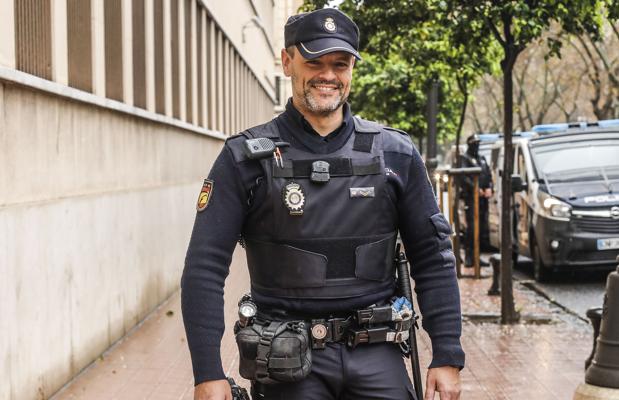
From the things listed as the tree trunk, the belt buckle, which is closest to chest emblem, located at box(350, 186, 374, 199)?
the belt buckle

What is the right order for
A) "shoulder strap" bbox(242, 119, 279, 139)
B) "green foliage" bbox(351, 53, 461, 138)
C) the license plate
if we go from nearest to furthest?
"shoulder strap" bbox(242, 119, 279, 139), the license plate, "green foliage" bbox(351, 53, 461, 138)

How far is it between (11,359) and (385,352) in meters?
3.65

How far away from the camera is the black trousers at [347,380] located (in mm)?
3383

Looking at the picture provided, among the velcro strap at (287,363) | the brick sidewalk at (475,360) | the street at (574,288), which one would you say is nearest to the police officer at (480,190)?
the street at (574,288)

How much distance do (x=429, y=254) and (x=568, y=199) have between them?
1149 centimetres

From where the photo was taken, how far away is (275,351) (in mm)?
3342

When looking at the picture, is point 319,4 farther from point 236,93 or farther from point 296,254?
point 236,93

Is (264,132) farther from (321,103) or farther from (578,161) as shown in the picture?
(578,161)

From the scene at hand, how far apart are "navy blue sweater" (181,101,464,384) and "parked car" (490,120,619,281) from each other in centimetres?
953

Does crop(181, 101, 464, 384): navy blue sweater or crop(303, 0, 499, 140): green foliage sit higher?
crop(303, 0, 499, 140): green foliage

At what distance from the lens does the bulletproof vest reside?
344cm

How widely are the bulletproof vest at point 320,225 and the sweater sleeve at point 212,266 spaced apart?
9 cm

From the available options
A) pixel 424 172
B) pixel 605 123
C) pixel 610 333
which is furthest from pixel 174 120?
pixel 424 172

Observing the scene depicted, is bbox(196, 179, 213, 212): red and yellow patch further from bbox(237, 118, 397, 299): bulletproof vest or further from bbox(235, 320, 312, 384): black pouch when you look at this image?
bbox(235, 320, 312, 384): black pouch
